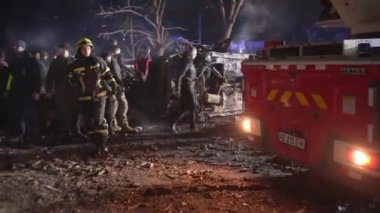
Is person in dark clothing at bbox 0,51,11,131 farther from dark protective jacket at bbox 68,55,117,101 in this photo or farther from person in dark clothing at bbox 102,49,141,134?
dark protective jacket at bbox 68,55,117,101

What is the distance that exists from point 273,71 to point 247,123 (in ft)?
3.32

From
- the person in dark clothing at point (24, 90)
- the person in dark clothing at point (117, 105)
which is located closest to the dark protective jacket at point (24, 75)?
the person in dark clothing at point (24, 90)

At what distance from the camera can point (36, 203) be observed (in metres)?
5.34

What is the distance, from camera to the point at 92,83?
7.73m

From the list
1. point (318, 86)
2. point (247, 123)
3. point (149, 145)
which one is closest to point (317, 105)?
point (318, 86)

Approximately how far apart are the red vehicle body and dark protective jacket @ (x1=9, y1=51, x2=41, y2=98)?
524cm

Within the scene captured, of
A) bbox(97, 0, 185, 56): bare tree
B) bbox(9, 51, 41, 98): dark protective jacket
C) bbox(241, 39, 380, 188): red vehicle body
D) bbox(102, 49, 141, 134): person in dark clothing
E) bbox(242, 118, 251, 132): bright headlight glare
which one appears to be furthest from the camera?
bbox(97, 0, 185, 56): bare tree

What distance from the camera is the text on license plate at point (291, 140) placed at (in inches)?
201

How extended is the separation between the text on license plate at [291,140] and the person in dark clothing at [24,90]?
601cm

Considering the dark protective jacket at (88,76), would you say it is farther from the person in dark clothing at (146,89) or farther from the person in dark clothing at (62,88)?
the person in dark clothing at (146,89)

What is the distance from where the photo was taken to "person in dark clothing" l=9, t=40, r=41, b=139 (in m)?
9.42

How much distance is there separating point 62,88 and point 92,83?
7.93 feet

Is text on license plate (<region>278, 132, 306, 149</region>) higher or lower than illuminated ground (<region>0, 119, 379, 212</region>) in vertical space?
higher

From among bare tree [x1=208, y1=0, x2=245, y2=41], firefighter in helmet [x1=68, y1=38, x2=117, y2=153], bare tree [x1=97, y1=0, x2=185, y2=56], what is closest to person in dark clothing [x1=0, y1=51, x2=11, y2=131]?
firefighter in helmet [x1=68, y1=38, x2=117, y2=153]
